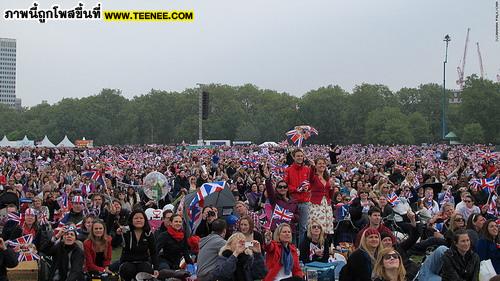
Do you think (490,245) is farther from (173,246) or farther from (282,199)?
(173,246)

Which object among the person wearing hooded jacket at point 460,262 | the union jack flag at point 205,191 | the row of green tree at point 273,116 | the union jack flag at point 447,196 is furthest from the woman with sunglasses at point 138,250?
the row of green tree at point 273,116

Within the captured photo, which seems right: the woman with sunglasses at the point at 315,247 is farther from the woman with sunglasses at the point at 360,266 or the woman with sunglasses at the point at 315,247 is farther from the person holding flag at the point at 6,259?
the person holding flag at the point at 6,259

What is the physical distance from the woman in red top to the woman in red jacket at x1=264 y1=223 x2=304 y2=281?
8.95 feet

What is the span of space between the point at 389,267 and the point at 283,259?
5.07 feet

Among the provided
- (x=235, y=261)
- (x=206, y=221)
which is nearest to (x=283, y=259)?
(x=235, y=261)

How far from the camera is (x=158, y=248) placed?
8680 mm

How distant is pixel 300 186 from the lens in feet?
33.6

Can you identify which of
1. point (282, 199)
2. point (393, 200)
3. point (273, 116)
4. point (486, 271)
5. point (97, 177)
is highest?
point (273, 116)

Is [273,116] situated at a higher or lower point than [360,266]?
higher

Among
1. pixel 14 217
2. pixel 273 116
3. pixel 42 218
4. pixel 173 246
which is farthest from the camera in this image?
pixel 273 116

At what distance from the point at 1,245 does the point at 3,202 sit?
4.99 metres

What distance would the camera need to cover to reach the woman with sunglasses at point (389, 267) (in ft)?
20.3

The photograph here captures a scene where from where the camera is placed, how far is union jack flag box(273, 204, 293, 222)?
1011cm

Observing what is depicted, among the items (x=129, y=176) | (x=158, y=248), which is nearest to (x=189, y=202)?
(x=158, y=248)
